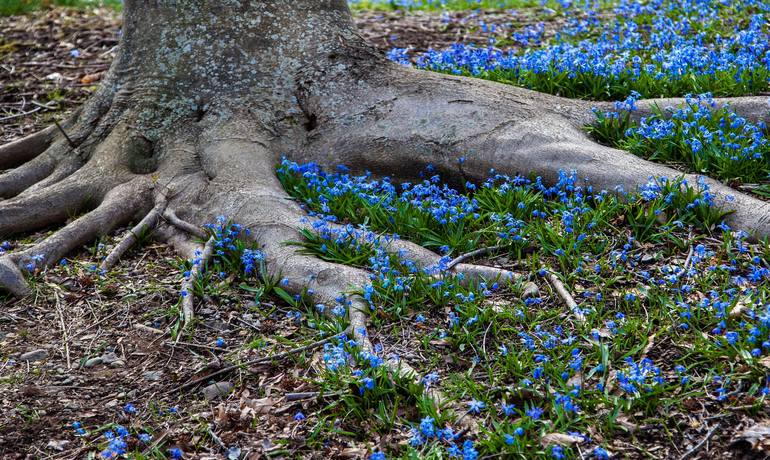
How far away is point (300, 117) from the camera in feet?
17.5

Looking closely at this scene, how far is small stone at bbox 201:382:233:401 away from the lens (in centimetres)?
365

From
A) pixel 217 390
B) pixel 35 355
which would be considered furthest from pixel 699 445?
pixel 35 355

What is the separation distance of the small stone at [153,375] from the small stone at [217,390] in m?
0.28

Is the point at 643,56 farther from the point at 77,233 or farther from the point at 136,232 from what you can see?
the point at 77,233

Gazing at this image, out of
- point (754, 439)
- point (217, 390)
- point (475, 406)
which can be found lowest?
point (217, 390)

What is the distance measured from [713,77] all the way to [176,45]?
12.2 feet

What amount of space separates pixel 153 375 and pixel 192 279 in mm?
686

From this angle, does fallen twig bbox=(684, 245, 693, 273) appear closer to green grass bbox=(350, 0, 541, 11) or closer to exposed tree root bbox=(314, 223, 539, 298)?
exposed tree root bbox=(314, 223, 539, 298)

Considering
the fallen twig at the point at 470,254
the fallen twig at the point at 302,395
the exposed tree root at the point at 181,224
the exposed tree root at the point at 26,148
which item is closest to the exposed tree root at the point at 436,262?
the fallen twig at the point at 470,254

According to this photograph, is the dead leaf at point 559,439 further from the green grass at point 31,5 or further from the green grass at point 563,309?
the green grass at point 31,5

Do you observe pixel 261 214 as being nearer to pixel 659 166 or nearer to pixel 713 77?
pixel 659 166

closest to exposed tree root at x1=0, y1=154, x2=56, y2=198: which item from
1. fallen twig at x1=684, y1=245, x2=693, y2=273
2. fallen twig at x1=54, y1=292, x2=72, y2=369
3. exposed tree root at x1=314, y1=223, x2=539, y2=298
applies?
fallen twig at x1=54, y1=292, x2=72, y2=369

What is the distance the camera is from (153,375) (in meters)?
3.84

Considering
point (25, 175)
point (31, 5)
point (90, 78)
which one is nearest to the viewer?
point (25, 175)
